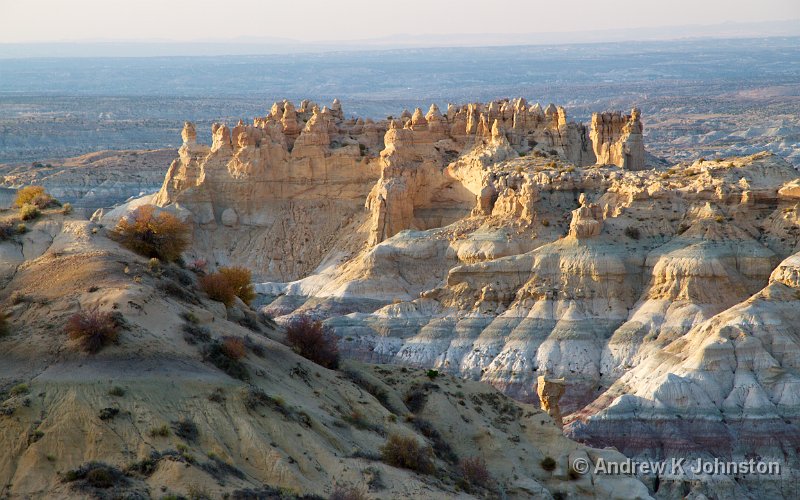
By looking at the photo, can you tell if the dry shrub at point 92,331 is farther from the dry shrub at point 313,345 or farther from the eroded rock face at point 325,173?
the eroded rock face at point 325,173

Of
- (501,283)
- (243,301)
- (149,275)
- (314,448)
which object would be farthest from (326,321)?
(314,448)

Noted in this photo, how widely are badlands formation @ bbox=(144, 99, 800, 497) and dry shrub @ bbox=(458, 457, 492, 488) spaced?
13948mm

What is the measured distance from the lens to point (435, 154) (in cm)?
9294

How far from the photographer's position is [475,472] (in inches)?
1961

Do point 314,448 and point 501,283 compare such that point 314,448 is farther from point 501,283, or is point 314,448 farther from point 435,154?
point 435,154

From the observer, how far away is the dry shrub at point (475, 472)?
161 ft

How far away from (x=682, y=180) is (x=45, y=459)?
47725mm

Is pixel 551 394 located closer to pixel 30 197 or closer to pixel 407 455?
pixel 407 455

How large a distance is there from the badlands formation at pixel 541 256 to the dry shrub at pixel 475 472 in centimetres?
1395

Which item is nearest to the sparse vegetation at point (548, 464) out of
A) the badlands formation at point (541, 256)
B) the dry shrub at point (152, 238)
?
the badlands formation at point (541, 256)

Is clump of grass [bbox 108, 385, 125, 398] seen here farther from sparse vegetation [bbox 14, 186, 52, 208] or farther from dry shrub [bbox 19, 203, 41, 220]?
sparse vegetation [bbox 14, 186, 52, 208]

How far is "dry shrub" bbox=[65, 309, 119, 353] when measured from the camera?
45.8 metres

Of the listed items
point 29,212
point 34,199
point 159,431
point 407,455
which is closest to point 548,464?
Answer: point 407,455

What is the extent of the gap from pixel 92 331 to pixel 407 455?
10.5 meters
